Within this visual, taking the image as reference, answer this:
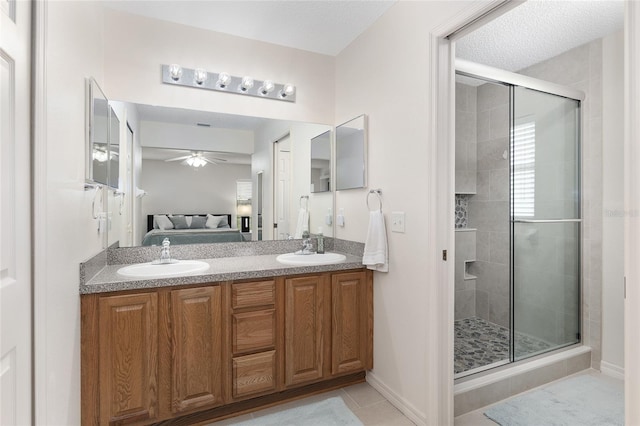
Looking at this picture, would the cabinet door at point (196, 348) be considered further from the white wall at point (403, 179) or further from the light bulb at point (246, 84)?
the light bulb at point (246, 84)

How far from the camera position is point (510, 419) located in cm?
193

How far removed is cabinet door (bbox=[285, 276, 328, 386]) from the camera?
2.09 m

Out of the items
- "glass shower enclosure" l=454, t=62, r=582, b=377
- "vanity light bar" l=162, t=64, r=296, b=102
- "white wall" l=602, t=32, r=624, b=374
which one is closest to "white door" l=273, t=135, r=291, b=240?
"vanity light bar" l=162, t=64, r=296, b=102

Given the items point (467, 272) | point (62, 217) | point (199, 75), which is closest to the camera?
point (62, 217)

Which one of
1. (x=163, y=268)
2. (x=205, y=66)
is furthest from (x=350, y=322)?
(x=205, y=66)

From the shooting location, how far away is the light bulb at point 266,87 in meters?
2.54

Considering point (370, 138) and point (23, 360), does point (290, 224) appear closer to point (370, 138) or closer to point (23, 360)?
point (370, 138)

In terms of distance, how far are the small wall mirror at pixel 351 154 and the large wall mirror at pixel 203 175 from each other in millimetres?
225

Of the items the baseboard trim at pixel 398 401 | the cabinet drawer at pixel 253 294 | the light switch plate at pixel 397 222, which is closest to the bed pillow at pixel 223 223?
the cabinet drawer at pixel 253 294

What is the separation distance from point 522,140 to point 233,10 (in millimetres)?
2440

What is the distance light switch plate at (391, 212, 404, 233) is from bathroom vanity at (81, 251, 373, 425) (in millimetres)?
377

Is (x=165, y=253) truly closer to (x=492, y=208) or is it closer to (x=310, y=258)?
(x=310, y=258)

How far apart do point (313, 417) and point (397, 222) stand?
1.28 meters

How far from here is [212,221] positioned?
2.47 meters
